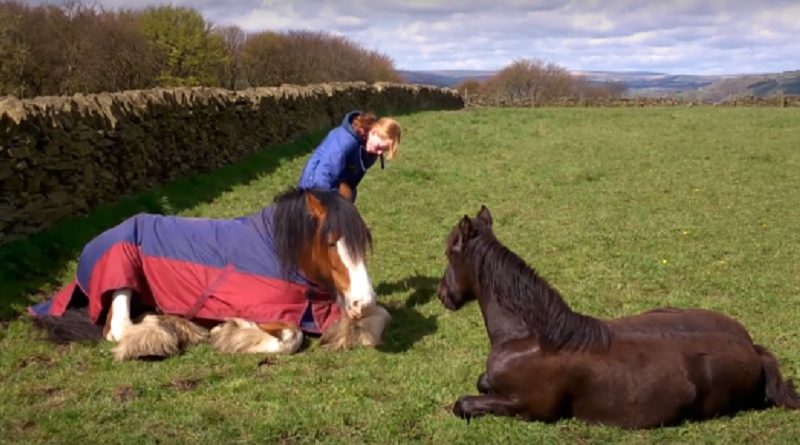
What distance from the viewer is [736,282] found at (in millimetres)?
8758

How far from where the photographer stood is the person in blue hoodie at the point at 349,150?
7766 mm

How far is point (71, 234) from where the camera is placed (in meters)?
10.2

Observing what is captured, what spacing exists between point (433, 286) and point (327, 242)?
2638 mm

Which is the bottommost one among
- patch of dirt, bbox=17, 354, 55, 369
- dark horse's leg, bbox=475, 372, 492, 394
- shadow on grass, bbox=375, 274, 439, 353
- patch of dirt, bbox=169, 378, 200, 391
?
shadow on grass, bbox=375, 274, 439, 353

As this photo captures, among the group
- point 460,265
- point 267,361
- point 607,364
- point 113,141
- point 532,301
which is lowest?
point 267,361

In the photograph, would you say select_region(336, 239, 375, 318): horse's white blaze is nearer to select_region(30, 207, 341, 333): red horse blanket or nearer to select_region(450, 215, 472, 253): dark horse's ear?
select_region(30, 207, 341, 333): red horse blanket

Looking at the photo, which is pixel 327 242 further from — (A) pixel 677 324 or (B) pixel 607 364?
(A) pixel 677 324

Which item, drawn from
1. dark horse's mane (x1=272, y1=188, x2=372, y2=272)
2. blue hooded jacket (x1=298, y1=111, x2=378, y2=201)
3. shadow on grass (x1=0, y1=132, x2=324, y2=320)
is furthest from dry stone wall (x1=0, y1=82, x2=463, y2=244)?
dark horse's mane (x1=272, y1=188, x2=372, y2=272)

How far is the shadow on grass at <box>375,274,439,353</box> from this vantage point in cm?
698

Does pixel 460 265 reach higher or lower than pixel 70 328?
higher

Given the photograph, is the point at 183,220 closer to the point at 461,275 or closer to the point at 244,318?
the point at 244,318

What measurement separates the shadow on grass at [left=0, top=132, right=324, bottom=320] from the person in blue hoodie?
2.97 m

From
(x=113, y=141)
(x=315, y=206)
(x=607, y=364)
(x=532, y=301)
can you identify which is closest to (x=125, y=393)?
(x=315, y=206)

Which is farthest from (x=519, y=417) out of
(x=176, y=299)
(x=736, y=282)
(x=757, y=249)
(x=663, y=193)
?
(x=663, y=193)
